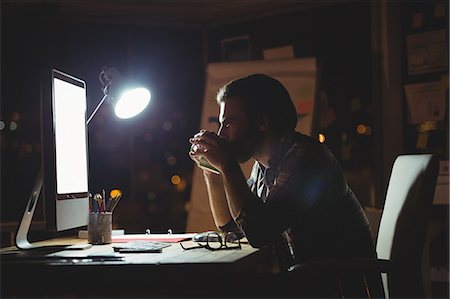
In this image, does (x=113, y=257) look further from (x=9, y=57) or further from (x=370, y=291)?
(x=9, y=57)

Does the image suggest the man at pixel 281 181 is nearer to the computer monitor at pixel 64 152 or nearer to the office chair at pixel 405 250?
the office chair at pixel 405 250

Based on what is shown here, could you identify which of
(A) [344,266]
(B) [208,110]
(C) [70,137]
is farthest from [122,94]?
(B) [208,110]

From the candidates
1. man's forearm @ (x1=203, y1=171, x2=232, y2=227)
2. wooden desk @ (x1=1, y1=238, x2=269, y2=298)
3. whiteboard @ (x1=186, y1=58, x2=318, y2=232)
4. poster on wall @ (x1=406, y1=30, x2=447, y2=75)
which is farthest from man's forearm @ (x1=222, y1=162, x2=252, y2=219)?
poster on wall @ (x1=406, y1=30, x2=447, y2=75)

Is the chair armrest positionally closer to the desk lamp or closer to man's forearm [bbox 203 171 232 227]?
man's forearm [bbox 203 171 232 227]

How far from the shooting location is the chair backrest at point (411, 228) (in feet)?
6.10

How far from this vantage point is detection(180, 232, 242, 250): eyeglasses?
2.00m

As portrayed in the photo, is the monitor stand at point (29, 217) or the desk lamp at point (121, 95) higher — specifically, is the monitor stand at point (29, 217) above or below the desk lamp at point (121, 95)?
below

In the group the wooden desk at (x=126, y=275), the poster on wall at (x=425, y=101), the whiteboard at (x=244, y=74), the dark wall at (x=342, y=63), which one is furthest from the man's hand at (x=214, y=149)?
the poster on wall at (x=425, y=101)

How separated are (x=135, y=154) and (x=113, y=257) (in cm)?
308

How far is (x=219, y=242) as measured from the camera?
2178mm

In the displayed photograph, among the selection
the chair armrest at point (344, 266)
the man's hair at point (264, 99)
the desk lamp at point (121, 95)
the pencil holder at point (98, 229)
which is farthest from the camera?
the desk lamp at point (121, 95)

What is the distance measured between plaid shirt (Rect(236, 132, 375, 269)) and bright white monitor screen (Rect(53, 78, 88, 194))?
22.3 inches

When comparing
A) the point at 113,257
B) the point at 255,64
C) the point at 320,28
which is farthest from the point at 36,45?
the point at 113,257

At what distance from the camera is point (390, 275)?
73.4 inches
